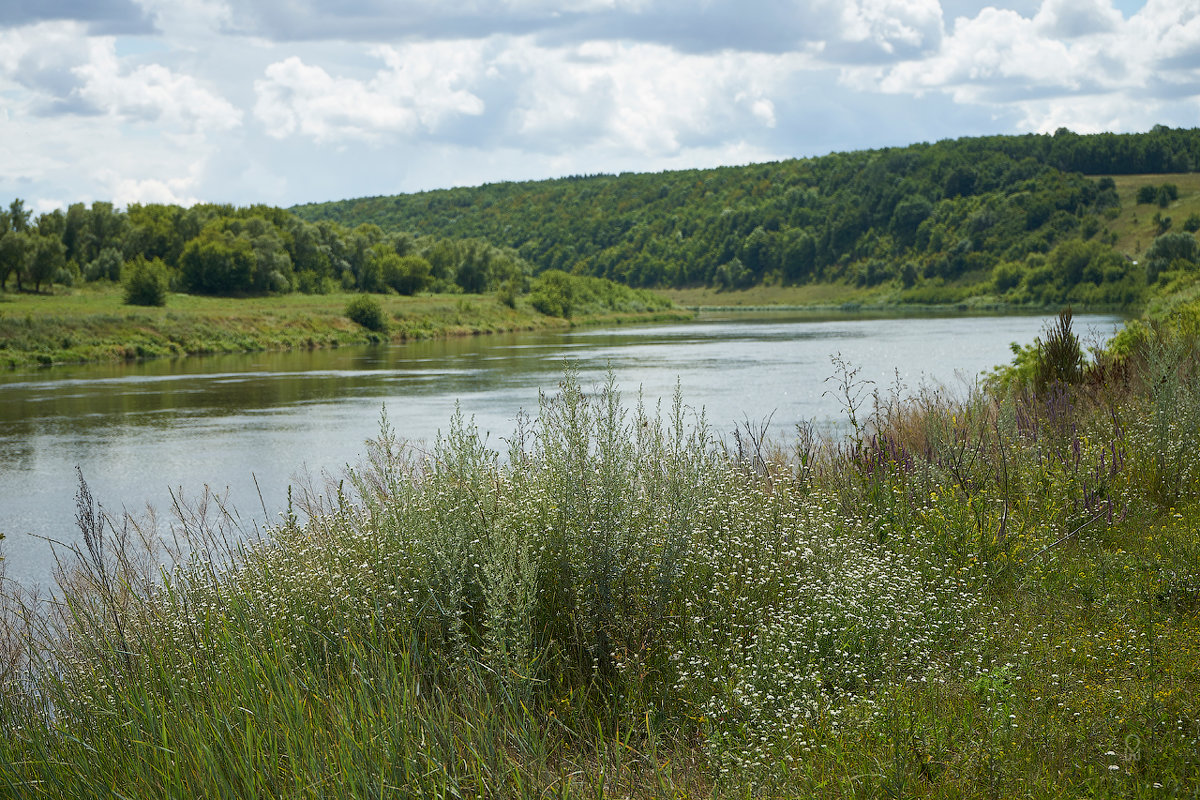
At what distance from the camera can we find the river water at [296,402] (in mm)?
16188

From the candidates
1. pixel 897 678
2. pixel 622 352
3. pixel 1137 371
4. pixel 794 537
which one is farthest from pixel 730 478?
pixel 622 352

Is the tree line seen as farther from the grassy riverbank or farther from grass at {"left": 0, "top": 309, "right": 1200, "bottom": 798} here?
grass at {"left": 0, "top": 309, "right": 1200, "bottom": 798}

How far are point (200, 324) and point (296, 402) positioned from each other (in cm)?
2967

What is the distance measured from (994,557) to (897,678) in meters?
2.08

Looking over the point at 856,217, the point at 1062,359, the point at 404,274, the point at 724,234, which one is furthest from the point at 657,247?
the point at 1062,359

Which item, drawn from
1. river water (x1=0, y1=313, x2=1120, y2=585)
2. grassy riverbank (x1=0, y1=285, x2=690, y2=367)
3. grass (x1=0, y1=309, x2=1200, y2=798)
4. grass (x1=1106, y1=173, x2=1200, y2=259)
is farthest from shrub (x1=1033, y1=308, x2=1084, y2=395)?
grass (x1=1106, y1=173, x2=1200, y2=259)

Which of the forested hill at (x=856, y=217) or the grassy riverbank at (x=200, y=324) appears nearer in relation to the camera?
the grassy riverbank at (x=200, y=324)

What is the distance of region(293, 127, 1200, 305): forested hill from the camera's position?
113731 mm

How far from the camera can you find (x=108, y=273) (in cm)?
7369

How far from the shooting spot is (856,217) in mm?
144000

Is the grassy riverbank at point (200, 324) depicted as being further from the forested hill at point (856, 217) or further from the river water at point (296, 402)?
the forested hill at point (856, 217)

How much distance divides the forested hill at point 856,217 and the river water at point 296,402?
5971cm

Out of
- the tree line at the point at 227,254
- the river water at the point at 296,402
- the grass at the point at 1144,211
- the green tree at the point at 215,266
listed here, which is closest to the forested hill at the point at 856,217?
→ the grass at the point at 1144,211

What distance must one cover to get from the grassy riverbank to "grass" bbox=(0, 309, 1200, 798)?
145 ft
